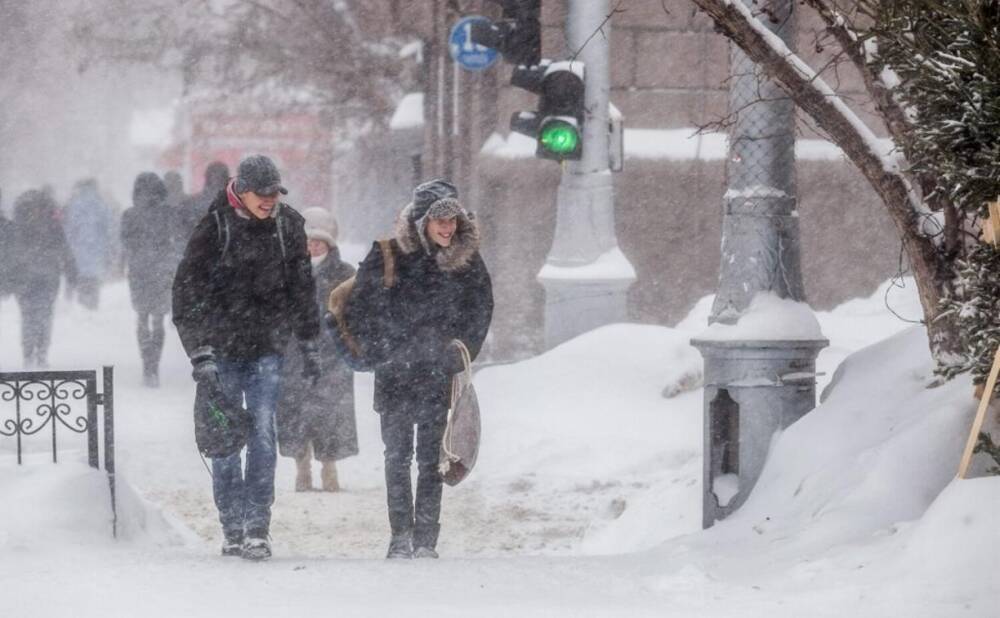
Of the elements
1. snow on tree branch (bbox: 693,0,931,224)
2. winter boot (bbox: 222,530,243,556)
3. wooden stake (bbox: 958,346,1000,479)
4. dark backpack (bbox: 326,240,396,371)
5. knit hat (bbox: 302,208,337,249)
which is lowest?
winter boot (bbox: 222,530,243,556)

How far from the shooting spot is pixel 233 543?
24.8ft

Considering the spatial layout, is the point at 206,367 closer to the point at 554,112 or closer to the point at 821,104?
the point at 821,104

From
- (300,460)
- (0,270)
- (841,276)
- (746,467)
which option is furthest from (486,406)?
(0,270)

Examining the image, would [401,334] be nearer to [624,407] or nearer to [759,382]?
[759,382]

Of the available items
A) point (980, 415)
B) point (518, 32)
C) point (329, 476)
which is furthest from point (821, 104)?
point (518, 32)

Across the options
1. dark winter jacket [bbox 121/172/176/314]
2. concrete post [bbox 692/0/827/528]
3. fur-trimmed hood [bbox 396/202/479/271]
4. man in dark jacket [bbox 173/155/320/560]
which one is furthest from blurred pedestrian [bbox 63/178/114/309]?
concrete post [bbox 692/0/827/528]

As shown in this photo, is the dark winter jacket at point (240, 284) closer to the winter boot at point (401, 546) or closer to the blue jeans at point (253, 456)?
the blue jeans at point (253, 456)

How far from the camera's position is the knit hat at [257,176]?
732 centimetres

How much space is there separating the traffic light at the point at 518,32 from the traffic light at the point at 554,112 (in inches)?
6.1

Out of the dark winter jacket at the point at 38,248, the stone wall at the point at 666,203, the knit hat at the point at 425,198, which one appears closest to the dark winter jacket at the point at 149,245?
the dark winter jacket at the point at 38,248

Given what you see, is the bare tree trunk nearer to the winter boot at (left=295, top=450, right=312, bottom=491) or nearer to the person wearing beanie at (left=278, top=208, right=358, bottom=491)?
the person wearing beanie at (left=278, top=208, right=358, bottom=491)

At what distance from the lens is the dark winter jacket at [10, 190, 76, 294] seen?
645 inches

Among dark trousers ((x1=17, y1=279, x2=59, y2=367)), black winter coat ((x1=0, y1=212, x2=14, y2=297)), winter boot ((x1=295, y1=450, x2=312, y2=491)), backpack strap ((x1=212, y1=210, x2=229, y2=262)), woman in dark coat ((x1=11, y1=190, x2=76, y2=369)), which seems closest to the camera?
backpack strap ((x1=212, y1=210, x2=229, y2=262))

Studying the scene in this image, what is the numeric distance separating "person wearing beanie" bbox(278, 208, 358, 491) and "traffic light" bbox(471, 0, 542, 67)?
1.92m
